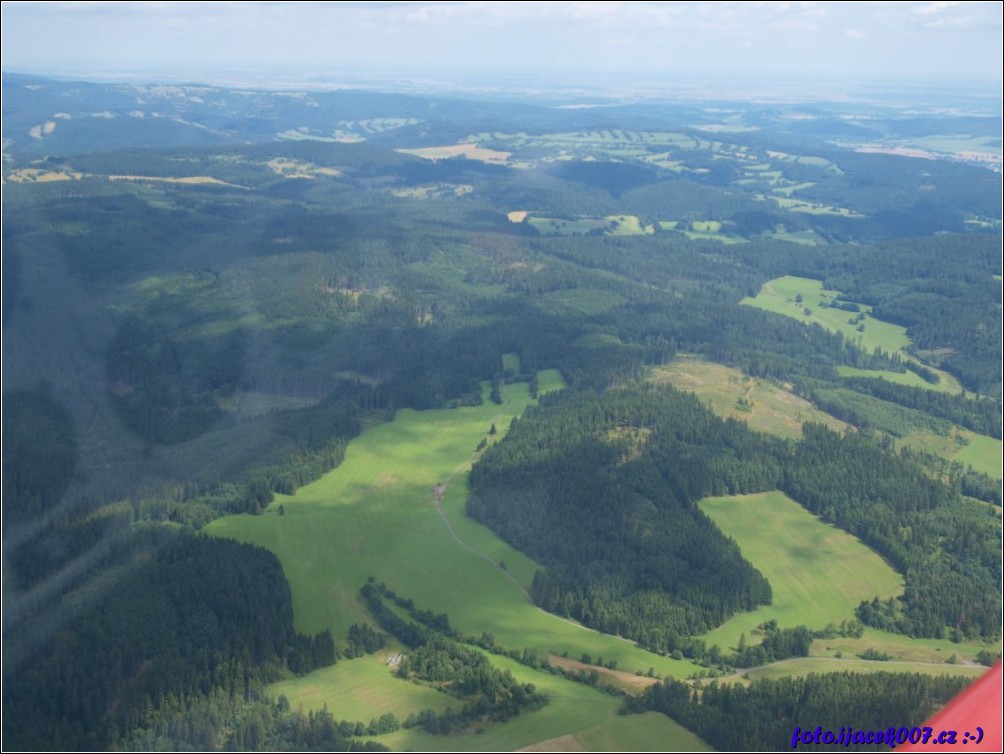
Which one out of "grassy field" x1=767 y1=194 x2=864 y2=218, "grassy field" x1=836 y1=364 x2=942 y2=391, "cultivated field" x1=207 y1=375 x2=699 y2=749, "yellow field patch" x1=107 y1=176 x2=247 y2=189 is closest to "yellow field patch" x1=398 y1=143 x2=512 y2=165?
"yellow field patch" x1=107 y1=176 x2=247 y2=189

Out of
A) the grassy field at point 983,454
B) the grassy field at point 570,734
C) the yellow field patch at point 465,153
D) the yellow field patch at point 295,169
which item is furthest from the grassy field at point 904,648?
the yellow field patch at point 465,153

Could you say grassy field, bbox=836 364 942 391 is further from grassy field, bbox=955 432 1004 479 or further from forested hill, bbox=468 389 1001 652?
forested hill, bbox=468 389 1001 652

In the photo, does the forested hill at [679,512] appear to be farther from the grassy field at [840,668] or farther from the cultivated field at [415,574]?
the grassy field at [840,668]

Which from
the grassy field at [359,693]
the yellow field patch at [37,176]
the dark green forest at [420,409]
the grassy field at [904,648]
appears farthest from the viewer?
the yellow field patch at [37,176]

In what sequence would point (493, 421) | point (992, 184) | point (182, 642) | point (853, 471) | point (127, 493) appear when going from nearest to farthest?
point (182, 642) < point (127, 493) < point (853, 471) < point (493, 421) < point (992, 184)

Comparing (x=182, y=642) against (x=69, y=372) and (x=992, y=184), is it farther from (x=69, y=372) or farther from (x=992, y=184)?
(x=992, y=184)

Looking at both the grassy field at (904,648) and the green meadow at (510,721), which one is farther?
the grassy field at (904,648)

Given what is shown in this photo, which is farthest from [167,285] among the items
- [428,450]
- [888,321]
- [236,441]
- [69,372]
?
[888,321]

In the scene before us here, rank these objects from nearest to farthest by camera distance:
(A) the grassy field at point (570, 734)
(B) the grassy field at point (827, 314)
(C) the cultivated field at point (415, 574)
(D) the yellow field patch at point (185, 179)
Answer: (A) the grassy field at point (570, 734)
(C) the cultivated field at point (415, 574)
(B) the grassy field at point (827, 314)
(D) the yellow field patch at point (185, 179)
